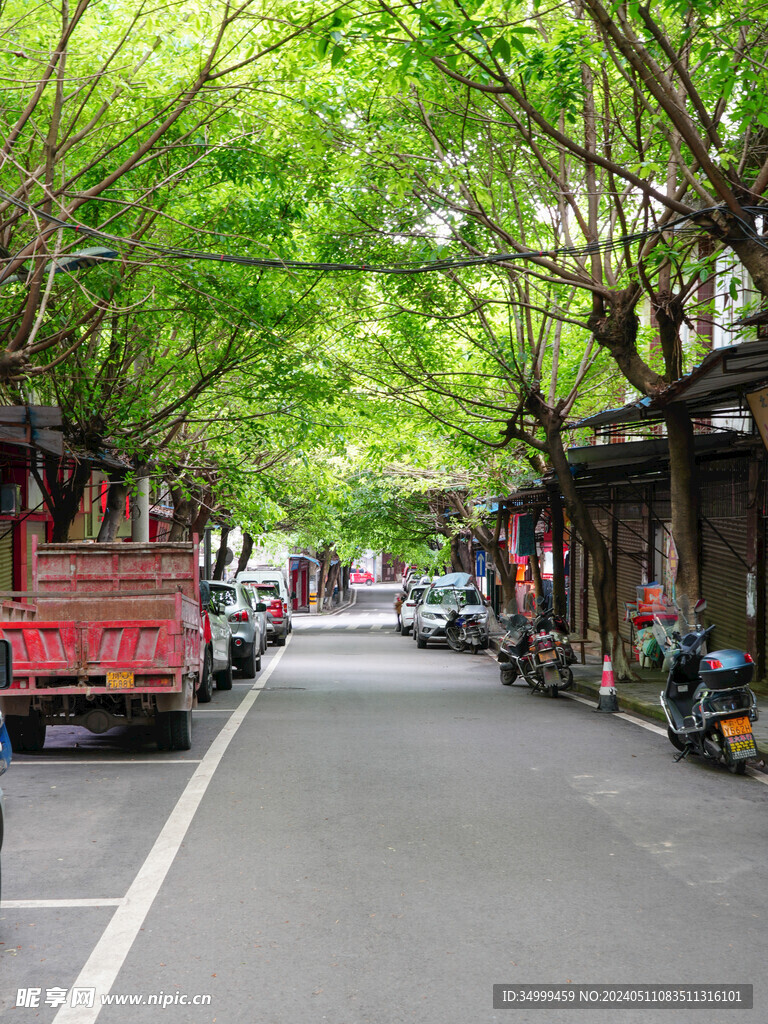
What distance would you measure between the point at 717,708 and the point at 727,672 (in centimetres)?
34

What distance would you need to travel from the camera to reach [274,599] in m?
32.6

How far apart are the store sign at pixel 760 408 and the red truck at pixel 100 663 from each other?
22.3 ft

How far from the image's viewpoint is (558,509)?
2373cm

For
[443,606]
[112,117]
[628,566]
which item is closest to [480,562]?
[443,606]

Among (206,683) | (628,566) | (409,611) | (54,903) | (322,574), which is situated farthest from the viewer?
(322,574)

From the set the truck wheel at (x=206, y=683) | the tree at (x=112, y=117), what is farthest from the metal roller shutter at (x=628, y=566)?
the tree at (x=112, y=117)

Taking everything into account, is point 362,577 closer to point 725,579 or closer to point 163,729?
point 725,579

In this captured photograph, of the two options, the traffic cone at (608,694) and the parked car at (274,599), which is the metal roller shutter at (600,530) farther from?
the traffic cone at (608,694)

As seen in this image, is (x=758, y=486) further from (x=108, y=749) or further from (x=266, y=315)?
(x=108, y=749)

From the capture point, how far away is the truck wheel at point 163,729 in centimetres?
1050

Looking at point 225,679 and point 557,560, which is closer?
point 225,679

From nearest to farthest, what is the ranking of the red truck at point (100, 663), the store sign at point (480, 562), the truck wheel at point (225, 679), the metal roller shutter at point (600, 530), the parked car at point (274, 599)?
the red truck at point (100, 663) < the truck wheel at point (225, 679) < the metal roller shutter at point (600, 530) < the parked car at point (274, 599) < the store sign at point (480, 562)

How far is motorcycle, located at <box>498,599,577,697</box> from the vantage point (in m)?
15.9

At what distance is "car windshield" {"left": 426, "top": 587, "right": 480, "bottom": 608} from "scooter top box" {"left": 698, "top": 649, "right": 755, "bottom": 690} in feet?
67.4
